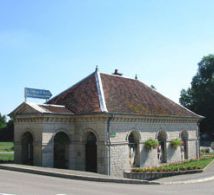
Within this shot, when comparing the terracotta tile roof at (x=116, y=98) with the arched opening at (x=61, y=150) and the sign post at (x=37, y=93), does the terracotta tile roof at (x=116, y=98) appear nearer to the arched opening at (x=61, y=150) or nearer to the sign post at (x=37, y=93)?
the sign post at (x=37, y=93)

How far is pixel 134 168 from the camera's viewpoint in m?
28.2

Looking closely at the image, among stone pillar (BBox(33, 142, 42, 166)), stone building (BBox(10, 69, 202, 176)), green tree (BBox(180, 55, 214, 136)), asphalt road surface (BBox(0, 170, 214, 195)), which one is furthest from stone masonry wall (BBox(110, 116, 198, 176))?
green tree (BBox(180, 55, 214, 136))

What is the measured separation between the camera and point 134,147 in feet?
95.3

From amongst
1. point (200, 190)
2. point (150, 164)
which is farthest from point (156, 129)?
point (200, 190)

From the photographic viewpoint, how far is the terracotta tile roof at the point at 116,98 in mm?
27497

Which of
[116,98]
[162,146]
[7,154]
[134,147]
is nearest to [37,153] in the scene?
[116,98]

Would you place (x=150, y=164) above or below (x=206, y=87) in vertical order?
below

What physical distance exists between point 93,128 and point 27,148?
4930mm

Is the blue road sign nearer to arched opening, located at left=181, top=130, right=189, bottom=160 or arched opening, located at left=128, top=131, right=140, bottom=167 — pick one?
arched opening, located at left=128, top=131, right=140, bottom=167

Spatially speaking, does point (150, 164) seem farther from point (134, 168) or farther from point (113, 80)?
point (113, 80)

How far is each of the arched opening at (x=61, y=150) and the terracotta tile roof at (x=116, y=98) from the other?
1.97 meters

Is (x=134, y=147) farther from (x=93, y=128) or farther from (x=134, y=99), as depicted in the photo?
(x=93, y=128)

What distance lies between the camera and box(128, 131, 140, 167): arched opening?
28734mm

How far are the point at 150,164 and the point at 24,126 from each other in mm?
9717
